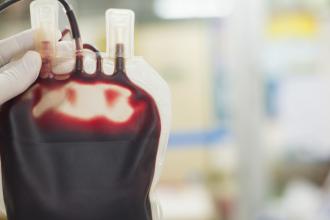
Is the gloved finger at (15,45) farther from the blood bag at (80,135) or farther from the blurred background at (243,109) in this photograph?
the blurred background at (243,109)

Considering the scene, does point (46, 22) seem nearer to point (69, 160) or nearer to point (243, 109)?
point (69, 160)

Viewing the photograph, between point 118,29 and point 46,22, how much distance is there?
0.16 ft

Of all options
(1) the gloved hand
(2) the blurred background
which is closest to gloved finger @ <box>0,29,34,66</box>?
(1) the gloved hand

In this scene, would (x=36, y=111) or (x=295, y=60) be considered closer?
(x=36, y=111)

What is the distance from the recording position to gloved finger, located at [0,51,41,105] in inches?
12.9

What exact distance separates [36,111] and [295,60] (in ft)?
5.32

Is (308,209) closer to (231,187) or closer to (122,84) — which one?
(231,187)

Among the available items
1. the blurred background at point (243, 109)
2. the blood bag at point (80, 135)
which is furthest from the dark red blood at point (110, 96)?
the blurred background at point (243, 109)

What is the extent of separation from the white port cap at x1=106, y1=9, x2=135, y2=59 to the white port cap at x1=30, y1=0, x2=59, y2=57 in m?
0.04

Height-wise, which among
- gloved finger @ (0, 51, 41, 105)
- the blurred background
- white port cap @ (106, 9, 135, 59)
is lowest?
the blurred background

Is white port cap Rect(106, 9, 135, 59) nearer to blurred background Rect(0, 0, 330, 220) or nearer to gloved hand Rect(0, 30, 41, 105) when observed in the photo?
gloved hand Rect(0, 30, 41, 105)

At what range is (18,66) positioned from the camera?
341 millimetres

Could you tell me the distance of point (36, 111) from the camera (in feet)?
1.06

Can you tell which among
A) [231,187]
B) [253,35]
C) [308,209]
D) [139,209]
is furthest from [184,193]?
[139,209]
